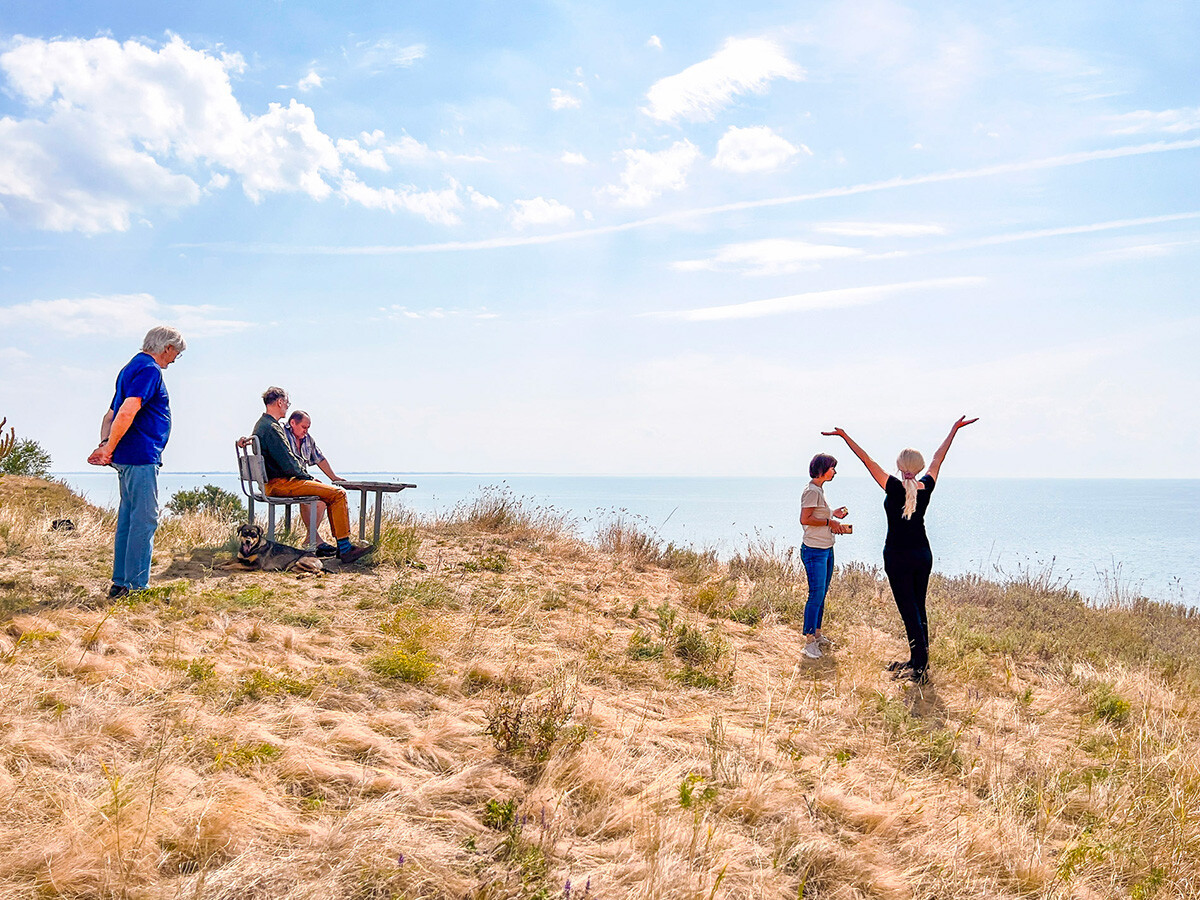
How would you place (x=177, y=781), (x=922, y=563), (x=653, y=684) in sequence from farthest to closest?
(x=922, y=563)
(x=653, y=684)
(x=177, y=781)

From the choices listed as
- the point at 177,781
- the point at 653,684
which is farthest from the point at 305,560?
the point at 177,781

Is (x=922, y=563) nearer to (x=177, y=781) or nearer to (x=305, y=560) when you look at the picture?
(x=177, y=781)

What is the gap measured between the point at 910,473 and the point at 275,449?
6.21 metres

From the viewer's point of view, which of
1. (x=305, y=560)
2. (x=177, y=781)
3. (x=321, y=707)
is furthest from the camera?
(x=305, y=560)

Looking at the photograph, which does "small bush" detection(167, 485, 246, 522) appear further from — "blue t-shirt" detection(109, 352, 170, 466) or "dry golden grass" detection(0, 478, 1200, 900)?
"blue t-shirt" detection(109, 352, 170, 466)

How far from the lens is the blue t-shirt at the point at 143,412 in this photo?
234 inches

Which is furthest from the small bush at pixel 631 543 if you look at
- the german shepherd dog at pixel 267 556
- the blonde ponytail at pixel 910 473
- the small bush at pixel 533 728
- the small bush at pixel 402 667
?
the small bush at pixel 533 728

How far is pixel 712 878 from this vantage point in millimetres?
2826

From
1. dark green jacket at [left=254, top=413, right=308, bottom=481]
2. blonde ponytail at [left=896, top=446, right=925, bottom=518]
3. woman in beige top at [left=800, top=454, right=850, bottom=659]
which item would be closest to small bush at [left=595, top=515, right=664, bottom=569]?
woman in beige top at [left=800, top=454, right=850, bottom=659]

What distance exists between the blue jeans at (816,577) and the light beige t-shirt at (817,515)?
0.21ft

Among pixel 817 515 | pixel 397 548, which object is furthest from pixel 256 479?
pixel 817 515

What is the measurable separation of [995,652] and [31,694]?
27.7 feet

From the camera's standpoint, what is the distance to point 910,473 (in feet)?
18.8

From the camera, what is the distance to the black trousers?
5.86 metres
